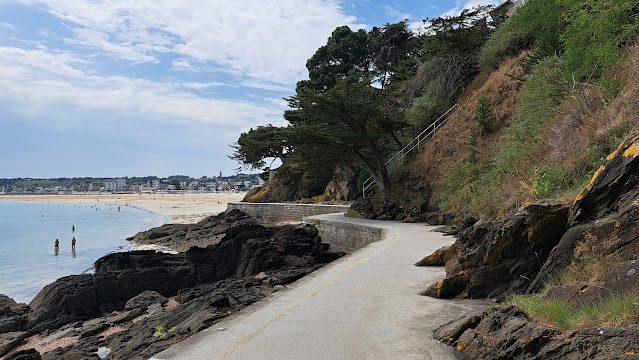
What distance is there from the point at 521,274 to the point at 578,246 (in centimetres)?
123

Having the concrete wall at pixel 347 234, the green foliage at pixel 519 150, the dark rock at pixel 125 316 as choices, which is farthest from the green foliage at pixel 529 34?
the dark rock at pixel 125 316

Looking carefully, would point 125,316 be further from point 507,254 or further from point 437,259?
point 507,254

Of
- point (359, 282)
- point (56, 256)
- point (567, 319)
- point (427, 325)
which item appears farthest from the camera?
point (56, 256)

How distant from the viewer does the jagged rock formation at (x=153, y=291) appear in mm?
9234

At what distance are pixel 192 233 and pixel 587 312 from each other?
26827 mm

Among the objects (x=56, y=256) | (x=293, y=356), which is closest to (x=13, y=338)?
(x=293, y=356)

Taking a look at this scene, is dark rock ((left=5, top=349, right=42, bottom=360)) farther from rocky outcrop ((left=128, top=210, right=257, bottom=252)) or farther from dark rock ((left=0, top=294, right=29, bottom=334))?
rocky outcrop ((left=128, top=210, right=257, bottom=252))

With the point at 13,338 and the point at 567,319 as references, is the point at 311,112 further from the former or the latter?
the point at 567,319

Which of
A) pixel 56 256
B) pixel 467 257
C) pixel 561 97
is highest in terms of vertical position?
pixel 561 97

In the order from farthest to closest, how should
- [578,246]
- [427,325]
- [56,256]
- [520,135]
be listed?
[56,256]
[520,135]
[427,325]
[578,246]

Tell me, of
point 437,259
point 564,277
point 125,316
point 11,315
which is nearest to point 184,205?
point 11,315

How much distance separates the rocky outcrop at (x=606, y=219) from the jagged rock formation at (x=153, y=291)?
16.8 ft

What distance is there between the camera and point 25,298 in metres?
18.2

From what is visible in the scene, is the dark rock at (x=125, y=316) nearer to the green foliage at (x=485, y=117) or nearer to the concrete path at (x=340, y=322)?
the concrete path at (x=340, y=322)
